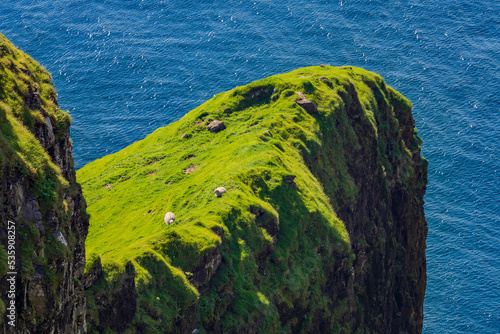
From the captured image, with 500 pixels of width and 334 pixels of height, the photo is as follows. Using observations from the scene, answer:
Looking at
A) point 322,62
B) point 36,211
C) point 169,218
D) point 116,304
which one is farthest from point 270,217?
point 322,62

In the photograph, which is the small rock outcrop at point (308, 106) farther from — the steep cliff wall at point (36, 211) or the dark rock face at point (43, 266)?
the dark rock face at point (43, 266)

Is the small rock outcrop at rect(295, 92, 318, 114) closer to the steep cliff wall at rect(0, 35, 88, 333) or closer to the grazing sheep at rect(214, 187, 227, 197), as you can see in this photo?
the grazing sheep at rect(214, 187, 227, 197)

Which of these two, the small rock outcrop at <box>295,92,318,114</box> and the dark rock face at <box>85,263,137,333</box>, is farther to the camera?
the small rock outcrop at <box>295,92,318,114</box>

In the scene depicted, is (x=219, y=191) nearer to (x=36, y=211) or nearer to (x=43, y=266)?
(x=36, y=211)

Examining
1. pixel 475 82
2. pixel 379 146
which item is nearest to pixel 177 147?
pixel 379 146

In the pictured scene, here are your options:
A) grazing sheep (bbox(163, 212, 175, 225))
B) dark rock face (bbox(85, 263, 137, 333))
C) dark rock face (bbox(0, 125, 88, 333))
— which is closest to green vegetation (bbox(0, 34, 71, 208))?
dark rock face (bbox(0, 125, 88, 333))

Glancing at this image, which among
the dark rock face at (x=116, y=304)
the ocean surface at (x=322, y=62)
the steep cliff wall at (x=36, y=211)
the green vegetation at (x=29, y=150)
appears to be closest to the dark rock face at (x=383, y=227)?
the dark rock face at (x=116, y=304)

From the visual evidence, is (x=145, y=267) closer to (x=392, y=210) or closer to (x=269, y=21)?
(x=392, y=210)
